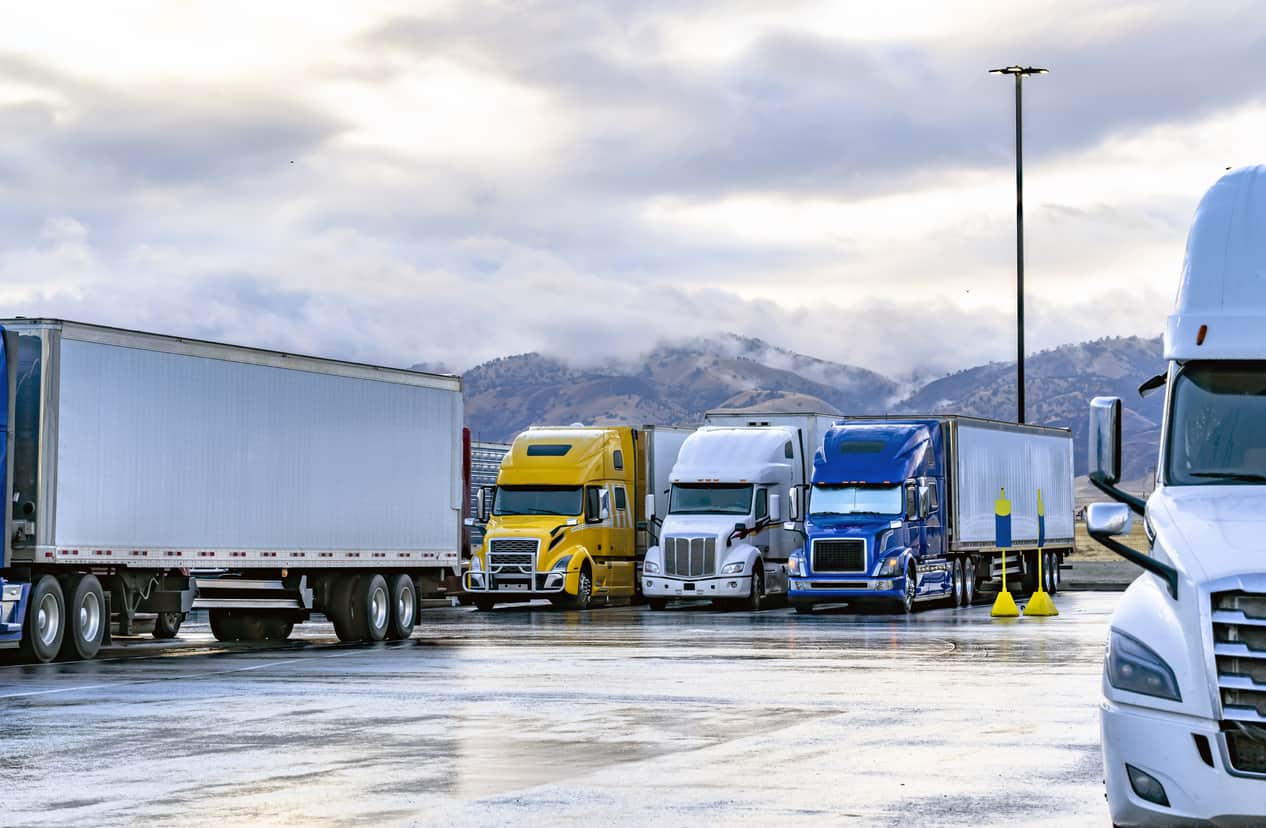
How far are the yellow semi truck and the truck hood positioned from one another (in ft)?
108

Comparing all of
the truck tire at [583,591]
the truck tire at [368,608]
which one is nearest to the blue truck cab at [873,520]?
the truck tire at [583,591]

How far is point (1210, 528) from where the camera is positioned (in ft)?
31.7

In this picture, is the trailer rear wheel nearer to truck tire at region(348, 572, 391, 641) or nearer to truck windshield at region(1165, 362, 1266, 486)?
truck tire at region(348, 572, 391, 641)

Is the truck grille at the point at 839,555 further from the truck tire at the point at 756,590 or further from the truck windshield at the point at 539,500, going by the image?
the truck windshield at the point at 539,500

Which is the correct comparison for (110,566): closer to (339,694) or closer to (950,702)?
(339,694)

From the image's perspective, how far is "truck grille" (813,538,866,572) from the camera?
4006 centimetres

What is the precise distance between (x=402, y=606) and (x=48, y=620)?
24.6 ft

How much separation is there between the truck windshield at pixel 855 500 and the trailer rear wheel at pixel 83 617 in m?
18.2

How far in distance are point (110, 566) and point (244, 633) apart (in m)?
5.64

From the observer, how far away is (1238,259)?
1112 cm

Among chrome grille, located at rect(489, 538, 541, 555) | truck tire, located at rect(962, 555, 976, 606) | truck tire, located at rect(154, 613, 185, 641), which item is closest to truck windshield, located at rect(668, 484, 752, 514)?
chrome grille, located at rect(489, 538, 541, 555)

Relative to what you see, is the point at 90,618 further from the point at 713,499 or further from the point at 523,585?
the point at 713,499

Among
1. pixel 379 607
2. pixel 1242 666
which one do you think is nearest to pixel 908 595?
pixel 379 607

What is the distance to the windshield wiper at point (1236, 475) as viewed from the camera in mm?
10453
